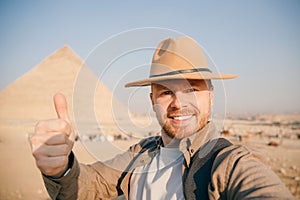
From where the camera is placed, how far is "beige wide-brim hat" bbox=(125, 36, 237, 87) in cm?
191

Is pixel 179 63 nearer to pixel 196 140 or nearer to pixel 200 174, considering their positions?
pixel 196 140

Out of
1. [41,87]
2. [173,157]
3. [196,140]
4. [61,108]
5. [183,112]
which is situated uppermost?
[41,87]

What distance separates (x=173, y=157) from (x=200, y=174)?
0.49m

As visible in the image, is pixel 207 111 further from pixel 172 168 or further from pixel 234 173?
pixel 234 173

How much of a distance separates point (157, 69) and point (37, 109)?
76.3 meters

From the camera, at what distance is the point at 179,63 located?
1972 mm

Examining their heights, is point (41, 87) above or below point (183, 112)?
above

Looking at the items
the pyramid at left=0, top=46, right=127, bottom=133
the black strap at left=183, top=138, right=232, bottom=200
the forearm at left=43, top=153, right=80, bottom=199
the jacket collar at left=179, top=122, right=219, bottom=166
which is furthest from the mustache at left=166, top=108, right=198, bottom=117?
the pyramid at left=0, top=46, right=127, bottom=133

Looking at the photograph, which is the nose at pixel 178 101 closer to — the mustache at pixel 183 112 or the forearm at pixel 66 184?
the mustache at pixel 183 112

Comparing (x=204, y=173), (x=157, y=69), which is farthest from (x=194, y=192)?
(x=157, y=69)

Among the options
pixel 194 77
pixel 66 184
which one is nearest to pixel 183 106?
pixel 194 77

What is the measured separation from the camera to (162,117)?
2.01m

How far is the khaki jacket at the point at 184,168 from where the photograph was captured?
1197mm

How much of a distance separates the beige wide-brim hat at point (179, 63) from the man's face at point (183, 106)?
0.06 metres
